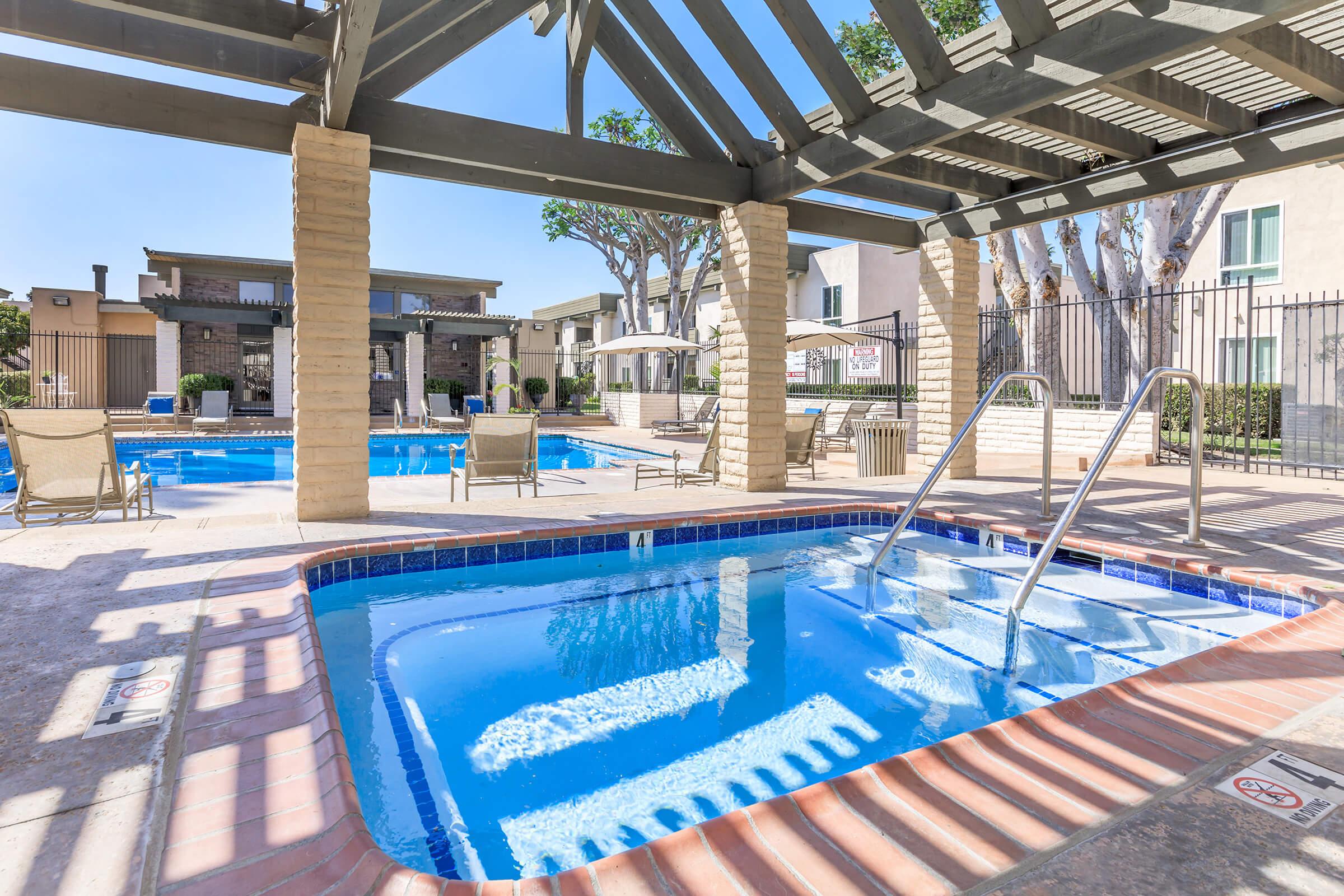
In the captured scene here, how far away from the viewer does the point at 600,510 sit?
6430mm

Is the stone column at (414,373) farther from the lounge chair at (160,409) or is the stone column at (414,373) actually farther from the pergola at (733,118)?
the pergola at (733,118)

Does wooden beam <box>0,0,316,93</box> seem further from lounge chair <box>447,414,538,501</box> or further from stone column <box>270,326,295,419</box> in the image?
stone column <box>270,326,295,419</box>

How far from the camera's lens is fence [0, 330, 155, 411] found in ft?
73.9

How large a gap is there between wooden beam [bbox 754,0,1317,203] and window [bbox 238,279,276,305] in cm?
2259

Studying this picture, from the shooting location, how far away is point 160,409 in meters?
17.6

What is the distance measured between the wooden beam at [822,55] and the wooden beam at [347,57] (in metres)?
3.07

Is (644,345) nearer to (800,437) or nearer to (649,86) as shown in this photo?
(800,437)

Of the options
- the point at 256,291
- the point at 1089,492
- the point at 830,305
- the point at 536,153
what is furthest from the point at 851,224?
the point at 256,291

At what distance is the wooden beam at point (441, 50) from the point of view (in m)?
5.68

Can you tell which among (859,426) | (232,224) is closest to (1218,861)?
(859,426)

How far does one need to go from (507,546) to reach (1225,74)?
6579 mm

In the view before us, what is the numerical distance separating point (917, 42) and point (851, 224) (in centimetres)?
331

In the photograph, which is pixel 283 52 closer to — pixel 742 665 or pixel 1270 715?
pixel 742 665

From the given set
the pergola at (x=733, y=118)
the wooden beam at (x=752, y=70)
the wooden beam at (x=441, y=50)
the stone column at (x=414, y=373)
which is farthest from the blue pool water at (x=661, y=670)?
the stone column at (x=414, y=373)
